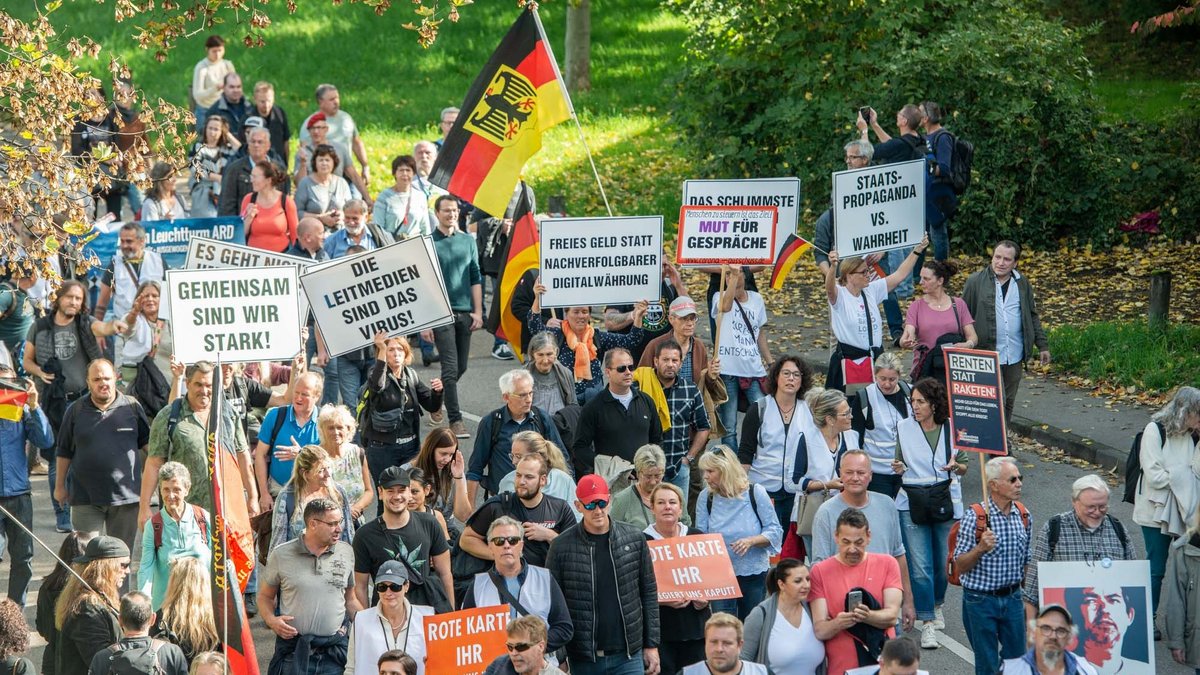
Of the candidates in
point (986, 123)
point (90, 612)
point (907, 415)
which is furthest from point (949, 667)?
point (986, 123)

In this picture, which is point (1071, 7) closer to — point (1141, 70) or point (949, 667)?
point (1141, 70)

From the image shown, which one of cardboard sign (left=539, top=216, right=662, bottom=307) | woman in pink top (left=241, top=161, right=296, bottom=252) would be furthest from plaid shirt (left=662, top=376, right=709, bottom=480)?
woman in pink top (left=241, top=161, right=296, bottom=252)

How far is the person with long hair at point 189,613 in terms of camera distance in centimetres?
894

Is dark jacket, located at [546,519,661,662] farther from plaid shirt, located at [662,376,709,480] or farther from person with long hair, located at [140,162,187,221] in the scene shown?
person with long hair, located at [140,162,187,221]

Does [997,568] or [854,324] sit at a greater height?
[854,324]

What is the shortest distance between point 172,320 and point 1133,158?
43.8 ft

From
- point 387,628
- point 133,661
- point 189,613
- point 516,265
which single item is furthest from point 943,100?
point 133,661

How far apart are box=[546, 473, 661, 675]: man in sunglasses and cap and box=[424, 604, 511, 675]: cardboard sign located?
1.71ft

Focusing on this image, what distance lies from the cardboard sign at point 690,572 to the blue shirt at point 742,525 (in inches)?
18.4

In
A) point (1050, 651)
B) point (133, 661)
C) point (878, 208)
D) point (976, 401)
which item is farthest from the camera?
point (878, 208)

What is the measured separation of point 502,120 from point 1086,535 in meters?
6.13

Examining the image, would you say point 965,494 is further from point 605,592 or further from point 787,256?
point 605,592

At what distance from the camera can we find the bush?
1977cm

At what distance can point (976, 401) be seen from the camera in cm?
1052
